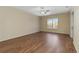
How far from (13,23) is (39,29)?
4.06 meters

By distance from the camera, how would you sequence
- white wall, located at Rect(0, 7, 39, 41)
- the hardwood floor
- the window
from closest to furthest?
1. the hardwood floor
2. white wall, located at Rect(0, 7, 39, 41)
3. the window

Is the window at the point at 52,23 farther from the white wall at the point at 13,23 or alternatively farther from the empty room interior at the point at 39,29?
the white wall at the point at 13,23

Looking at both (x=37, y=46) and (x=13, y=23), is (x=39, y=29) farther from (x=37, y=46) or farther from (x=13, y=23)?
(x=37, y=46)

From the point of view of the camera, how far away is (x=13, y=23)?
4934mm

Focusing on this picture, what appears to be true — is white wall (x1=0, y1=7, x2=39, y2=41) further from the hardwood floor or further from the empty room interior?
the hardwood floor

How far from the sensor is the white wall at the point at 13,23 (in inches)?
167

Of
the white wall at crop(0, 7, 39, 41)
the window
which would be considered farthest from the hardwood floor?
the window

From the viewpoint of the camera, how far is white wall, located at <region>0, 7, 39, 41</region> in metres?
4.25

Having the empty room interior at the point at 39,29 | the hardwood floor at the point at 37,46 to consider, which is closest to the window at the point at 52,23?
the empty room interior at the point at 39,29

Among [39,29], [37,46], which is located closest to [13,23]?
[37,46]
